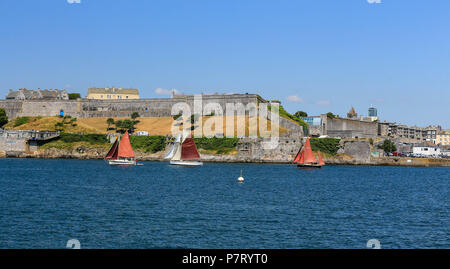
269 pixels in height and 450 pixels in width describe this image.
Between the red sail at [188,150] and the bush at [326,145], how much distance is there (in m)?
22.1

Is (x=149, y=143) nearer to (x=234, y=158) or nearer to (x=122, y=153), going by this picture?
(x=122, y=153)

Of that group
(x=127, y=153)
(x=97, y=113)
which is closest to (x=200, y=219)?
(x=127, y=153)

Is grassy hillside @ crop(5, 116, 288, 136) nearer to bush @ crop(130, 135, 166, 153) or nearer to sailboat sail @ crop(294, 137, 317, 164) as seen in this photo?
bush @ crop(130, 135, 166, 153)

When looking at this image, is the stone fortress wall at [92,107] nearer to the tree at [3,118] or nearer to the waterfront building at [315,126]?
the tree at [3,118]

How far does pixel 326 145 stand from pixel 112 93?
6126 cm

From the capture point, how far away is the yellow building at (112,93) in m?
127

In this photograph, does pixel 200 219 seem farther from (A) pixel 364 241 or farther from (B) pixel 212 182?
(B) pixel 212 182

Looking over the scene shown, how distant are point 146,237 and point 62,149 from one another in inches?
3086

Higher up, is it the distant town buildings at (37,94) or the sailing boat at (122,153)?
the distant town buildings at (37,94)

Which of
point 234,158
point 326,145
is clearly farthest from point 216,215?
point 326,145

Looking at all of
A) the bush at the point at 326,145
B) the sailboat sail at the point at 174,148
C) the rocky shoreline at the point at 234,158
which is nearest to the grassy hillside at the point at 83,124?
the rocky shoreline at the point at 234,158

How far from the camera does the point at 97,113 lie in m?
116

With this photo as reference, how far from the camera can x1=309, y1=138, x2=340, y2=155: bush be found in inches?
3541

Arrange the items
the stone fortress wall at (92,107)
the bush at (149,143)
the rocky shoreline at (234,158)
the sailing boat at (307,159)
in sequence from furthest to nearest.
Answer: the stone fortress wall at (92,107) → the bush at (149,143) → the rocky shoreline at (234,158) → the sailing boat at (307,159)
